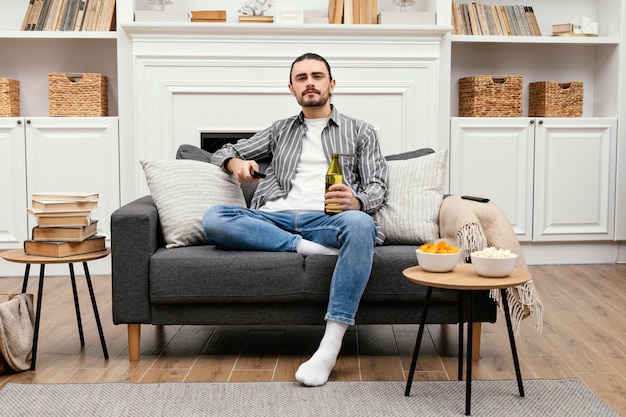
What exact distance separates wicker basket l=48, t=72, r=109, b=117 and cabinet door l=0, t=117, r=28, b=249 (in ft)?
0.75

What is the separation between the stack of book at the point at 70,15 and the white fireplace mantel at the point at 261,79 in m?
0.27

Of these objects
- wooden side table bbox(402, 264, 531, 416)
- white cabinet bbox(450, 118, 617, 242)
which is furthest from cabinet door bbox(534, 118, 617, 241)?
wooden side table bbox(402, 264, 531, 416)

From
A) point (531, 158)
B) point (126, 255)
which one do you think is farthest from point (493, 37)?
point (126, 255)

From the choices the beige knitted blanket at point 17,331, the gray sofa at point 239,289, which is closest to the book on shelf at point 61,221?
the gray sofa at point 239,289

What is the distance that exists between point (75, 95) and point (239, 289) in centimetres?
234

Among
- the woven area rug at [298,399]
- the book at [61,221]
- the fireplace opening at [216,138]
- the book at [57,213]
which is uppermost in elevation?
the fireplace opening at [216,138]

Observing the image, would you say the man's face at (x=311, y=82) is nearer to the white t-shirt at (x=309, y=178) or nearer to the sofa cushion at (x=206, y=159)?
the white t-shirt at (x=309, y=178)

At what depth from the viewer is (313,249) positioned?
283cm

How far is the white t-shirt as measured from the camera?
10.2ft

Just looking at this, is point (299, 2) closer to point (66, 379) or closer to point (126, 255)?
point (126, 255)

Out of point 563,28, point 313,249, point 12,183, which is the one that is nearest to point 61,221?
point 313,249

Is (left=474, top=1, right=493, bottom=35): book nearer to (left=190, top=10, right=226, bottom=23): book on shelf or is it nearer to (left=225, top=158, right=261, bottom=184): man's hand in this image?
(left=190, top=10, right=226, bottom=23): book on shelf

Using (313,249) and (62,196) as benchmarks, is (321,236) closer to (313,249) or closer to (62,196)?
(313,249)

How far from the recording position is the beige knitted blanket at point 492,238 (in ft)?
8.84
